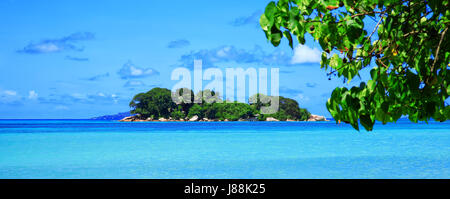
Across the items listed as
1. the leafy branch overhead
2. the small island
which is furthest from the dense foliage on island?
the leafy branch overhead

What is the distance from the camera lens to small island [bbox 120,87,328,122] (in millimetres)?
91625

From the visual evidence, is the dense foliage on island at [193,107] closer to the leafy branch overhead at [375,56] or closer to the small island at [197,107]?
the small island at [197,107]

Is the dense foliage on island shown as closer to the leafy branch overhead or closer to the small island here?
the small island

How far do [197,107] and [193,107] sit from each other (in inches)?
34.9

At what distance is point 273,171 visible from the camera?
15.5 meters

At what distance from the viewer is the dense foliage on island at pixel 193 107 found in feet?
301

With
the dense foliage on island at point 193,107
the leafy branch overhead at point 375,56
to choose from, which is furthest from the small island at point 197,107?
the leafy branch overhead at point 375,56

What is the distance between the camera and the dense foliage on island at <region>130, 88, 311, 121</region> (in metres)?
91.8

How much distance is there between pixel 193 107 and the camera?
91812 mm

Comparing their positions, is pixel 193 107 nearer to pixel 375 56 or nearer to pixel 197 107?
pixel 197 107

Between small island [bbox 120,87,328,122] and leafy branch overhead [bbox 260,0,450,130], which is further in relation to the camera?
small island [bbox 120,87,328,122]

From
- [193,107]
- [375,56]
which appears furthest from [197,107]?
[375,56]

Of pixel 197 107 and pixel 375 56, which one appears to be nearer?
pixel 375 56
